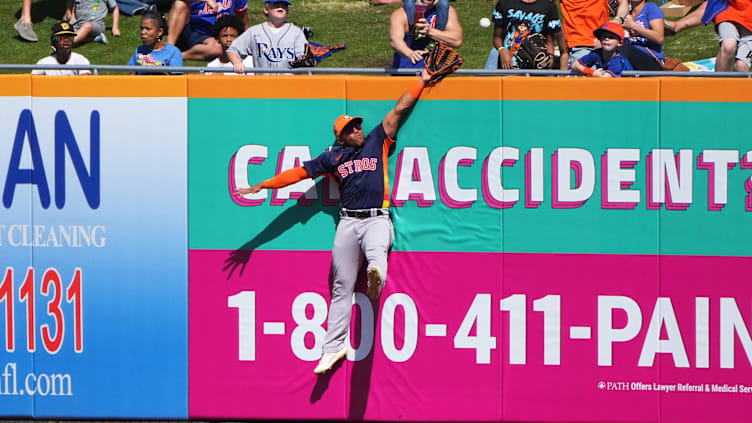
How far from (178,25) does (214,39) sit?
0.48 meters

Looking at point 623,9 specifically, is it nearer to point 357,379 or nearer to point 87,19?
point 357,379

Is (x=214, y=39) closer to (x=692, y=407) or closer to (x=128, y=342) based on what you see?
(x=128, y=342)

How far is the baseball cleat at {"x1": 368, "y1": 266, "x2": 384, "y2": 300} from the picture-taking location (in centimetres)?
752

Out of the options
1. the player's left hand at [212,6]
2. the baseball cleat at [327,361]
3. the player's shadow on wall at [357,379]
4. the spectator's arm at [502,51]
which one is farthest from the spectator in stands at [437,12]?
the player's left hand at [212,6]

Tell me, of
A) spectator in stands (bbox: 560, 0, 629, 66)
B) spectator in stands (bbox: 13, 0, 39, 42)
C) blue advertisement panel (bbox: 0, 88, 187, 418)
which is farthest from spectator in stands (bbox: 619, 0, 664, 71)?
spectator in stands (bbox: 13, 0, 39, 42)

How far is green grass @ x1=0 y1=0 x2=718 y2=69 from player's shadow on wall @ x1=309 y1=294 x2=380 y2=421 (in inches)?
263

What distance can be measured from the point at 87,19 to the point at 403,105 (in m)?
8.83

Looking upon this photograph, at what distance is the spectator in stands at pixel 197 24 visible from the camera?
37.9ft

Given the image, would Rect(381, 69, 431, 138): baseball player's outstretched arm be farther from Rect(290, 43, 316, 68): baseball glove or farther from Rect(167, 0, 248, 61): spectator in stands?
Rect(167, 0, 248, 61): spectator in stands

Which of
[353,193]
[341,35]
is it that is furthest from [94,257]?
[341,35]

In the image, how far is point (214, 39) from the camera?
11570 mm

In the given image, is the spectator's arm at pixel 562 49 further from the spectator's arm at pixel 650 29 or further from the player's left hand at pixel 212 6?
the player's left hand at pixel 212 6

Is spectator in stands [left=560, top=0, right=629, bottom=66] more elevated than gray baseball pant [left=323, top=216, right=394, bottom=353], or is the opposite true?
spectator in stands [left=560, top=0, right=629, bottom=66]

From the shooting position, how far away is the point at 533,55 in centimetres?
859
